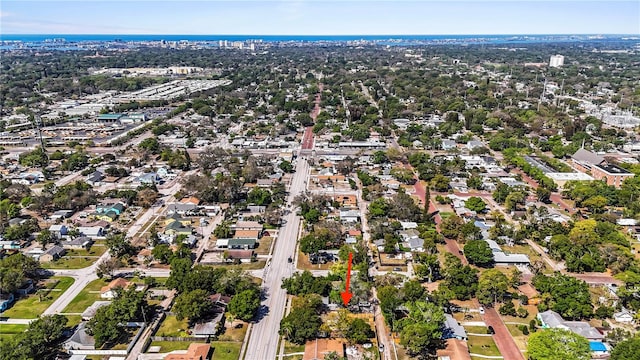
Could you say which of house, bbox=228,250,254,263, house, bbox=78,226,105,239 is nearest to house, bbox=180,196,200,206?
house, bbox=78,226,105,239

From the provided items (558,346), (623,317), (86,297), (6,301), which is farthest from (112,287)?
(623,317)

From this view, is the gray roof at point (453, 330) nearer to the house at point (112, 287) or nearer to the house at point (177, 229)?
the house at point (112, 287)

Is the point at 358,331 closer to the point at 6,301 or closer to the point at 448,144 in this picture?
the point at 6,301

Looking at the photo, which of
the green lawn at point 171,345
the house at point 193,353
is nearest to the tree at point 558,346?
the house at point 193,353

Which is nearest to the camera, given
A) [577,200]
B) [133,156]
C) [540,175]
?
[577,200]

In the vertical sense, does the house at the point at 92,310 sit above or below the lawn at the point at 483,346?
above

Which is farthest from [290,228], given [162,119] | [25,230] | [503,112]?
[503,112]

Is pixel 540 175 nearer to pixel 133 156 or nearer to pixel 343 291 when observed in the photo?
pixel 343 291
